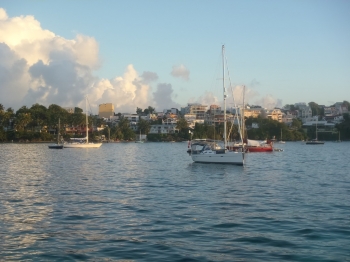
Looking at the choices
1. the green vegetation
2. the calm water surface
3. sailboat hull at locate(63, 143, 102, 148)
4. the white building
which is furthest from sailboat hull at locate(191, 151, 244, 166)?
the white building

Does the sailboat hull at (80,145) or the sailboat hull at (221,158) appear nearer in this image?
the sailboat hull at (221,158)

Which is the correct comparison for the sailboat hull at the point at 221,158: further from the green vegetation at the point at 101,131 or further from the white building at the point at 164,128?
the white building at the point at 164,128

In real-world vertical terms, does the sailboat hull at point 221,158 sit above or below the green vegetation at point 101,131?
below

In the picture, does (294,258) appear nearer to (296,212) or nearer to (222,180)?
(296,212)

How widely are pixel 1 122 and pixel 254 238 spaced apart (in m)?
135

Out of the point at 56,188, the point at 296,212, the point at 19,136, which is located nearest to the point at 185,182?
the point at 56,188

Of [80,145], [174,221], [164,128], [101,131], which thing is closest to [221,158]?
[174,221]

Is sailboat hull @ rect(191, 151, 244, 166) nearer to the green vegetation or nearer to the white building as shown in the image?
the green vegetation

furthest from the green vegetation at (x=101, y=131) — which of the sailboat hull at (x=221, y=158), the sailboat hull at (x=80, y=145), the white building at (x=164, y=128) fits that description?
the sailboat hull at (x=221, y=158)

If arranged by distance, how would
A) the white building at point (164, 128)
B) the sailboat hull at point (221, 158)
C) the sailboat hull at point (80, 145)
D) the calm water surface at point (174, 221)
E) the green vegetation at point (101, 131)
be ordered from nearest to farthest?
the calm water surface at point (174, 221), the sailboat hull at point (221, 158), the sailboat hull at point (80, 145), the green vegetation at point (101, 131), the white building at point (164, 128)

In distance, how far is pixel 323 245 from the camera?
1500 centimetres

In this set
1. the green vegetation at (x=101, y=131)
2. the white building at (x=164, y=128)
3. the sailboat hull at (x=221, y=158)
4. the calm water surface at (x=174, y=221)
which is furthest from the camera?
the white building at (x=164, y=128)

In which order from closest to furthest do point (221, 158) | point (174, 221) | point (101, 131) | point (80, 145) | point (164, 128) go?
point (174, 221)
point (221, 158)
point (80, 145)
point (101, 131)
point (164, 128)

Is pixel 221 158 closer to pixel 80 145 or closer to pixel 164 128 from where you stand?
pixel 80 145
